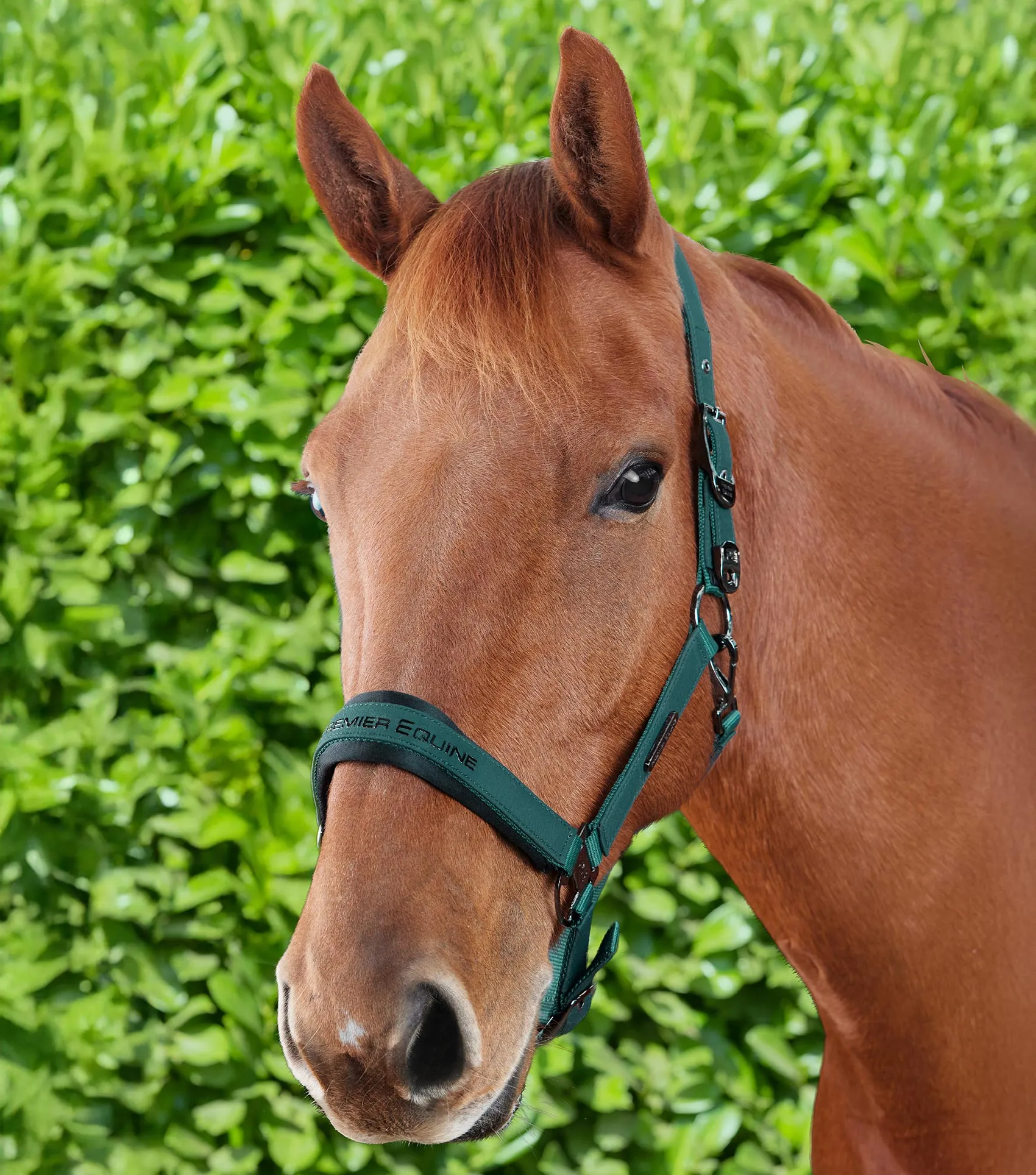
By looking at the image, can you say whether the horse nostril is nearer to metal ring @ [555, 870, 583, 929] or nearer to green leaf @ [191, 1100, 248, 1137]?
metal ring @ [555, 870, 583, 929]

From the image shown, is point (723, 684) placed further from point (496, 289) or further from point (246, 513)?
point (246, 513)

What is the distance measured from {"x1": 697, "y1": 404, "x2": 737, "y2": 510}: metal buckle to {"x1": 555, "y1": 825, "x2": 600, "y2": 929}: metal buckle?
457mm

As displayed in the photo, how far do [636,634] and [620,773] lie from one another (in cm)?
17

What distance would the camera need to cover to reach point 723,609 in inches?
53.7

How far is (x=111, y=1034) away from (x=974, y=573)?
2248 mm

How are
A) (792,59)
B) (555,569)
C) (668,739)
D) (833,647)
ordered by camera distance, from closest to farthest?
(555,569) → (668,739) → (833,647) → (792,59)

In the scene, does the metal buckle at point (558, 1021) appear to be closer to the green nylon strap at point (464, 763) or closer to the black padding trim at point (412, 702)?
the green nylon strap at point (464, 763)

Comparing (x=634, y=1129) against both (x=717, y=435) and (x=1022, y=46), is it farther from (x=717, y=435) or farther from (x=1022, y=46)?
(x=1022, y=46)

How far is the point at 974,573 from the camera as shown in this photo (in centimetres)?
156

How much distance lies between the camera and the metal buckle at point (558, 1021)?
1.28m

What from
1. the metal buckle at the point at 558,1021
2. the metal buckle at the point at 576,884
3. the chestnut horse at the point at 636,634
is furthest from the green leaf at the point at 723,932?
the metal buckle at the point at 576,884

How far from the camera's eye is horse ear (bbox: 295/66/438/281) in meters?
1.54

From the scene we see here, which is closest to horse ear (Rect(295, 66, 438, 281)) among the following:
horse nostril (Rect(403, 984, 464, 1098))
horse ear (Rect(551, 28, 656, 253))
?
horse ear (Rect(551, 28, 656, 253))

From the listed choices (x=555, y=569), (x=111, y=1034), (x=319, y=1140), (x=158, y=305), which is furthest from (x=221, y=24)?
(x=319, y=1140)
